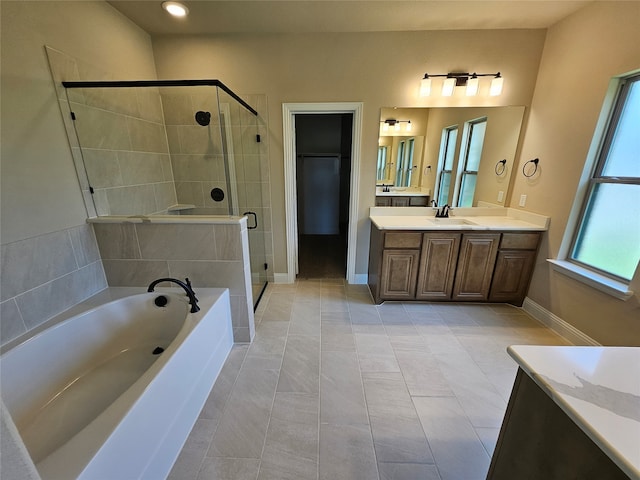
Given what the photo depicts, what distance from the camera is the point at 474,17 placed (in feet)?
7.36

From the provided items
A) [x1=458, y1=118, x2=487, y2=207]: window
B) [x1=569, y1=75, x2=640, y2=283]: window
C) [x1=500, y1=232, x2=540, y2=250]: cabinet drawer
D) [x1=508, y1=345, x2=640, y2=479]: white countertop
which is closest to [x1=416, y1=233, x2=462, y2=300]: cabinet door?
[x1=500, y1=232, x2=540, y2=250]: cabinet drawer

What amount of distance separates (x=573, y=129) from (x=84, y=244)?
3947mm

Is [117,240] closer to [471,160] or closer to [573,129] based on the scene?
[471,160]

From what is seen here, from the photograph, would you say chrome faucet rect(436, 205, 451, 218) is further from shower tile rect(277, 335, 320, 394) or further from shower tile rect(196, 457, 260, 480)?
shower tile rect(196, 457, 260, 480)

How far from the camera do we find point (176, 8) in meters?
2.09

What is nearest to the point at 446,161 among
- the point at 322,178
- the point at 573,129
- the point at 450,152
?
the point at 450,152

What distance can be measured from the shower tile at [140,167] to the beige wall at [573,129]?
3.71 m

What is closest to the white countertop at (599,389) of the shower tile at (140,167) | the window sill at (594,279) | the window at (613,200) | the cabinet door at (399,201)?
the window sill at (594,279)

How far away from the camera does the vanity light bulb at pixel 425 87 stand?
2547 millimetres

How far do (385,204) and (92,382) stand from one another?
2.87 m

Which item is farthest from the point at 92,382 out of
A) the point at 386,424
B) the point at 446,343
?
the point at 446,343

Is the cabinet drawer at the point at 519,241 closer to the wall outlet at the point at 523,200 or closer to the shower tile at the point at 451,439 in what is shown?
the wall outlet at the point at 523,200

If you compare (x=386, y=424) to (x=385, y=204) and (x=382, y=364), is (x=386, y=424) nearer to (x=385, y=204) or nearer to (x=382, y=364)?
(x=382, y=364)

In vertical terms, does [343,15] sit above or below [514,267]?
above
